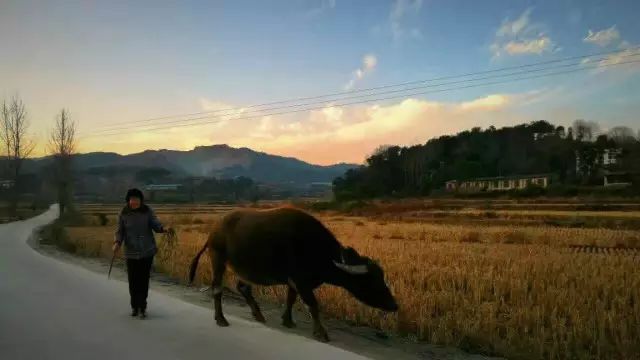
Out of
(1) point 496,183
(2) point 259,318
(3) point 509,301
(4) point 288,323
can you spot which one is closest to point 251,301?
(2) point 259,318

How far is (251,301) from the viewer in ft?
26.2

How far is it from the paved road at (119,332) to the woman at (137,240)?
1.51 feet

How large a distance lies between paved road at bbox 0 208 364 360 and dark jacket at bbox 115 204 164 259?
91 centimetres

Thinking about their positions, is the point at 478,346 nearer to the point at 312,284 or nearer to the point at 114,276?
the point at 312,284

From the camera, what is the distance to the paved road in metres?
5.79

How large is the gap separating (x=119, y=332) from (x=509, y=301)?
6428 mm

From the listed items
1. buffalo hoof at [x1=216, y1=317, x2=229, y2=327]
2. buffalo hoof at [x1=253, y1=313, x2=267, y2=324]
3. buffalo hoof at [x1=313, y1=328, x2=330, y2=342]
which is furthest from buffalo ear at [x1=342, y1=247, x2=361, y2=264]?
buffalo hoof at [x1=216, y1=317, x2=229, y2=327]

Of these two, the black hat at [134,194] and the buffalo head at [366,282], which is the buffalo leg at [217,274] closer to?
the black hat at [134,194]

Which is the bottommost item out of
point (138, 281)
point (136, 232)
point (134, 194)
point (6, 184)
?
point (138, 281)

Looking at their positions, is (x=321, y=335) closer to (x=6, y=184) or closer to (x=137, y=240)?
(x=137, y=240)

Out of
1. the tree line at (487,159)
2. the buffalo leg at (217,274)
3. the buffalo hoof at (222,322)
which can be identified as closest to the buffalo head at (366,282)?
the buffalo hoof at (222,322)

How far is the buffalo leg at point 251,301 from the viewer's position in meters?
7.78

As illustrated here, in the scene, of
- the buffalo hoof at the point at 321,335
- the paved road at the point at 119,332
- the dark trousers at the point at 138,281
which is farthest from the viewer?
the dark trousers at the point at 138,281

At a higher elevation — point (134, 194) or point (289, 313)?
point (134, 194)
